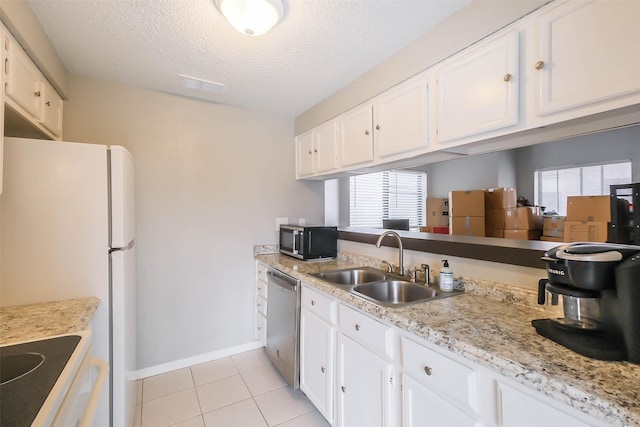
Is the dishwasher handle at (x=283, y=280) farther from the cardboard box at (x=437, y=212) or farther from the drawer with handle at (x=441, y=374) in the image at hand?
the cardboard box at (x=437, y=212)

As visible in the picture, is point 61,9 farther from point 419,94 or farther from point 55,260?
point 419,94

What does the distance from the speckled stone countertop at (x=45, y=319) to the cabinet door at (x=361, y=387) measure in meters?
1.26

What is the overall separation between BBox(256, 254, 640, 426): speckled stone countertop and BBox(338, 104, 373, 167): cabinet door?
105 cm

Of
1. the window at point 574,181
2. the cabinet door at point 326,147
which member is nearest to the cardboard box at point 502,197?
the window at point 574,181

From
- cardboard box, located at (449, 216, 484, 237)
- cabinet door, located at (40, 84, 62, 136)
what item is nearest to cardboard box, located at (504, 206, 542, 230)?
cardboard box, located at (449, 216, 484, 237)

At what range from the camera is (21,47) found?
1.38m

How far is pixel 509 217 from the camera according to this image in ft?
5.71

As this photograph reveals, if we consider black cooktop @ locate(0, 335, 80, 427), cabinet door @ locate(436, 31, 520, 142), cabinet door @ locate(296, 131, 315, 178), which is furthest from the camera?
cabinet door @ locate(296, 131, 315, 178)

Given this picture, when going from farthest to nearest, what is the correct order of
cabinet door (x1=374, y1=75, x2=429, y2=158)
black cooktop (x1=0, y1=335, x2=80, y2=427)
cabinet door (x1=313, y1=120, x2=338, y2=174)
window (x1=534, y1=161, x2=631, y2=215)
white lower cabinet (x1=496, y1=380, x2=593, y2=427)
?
cabinet door (x1=313, y1=120, x2=338, y2=174)
cabinet door (x1=374, y1=75, x2=429, y2=158)
window (x1=534, y1=161, x2=631, y2=215)
white lower cabinet (x1=496, y1=380, x2=593, y2=427)
black cooktop (x1=0, y1=335, x2=80, y2=427)

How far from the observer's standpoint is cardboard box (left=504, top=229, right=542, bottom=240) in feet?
5.31

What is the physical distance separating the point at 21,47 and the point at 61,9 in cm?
28

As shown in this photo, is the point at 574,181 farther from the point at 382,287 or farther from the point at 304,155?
the point at 304,155

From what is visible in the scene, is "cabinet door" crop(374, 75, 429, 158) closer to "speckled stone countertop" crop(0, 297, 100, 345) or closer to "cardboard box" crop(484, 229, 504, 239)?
"cardboard box" crop(484, 229, 504, 239)

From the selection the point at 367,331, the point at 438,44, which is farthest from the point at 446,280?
the point at 438,44
